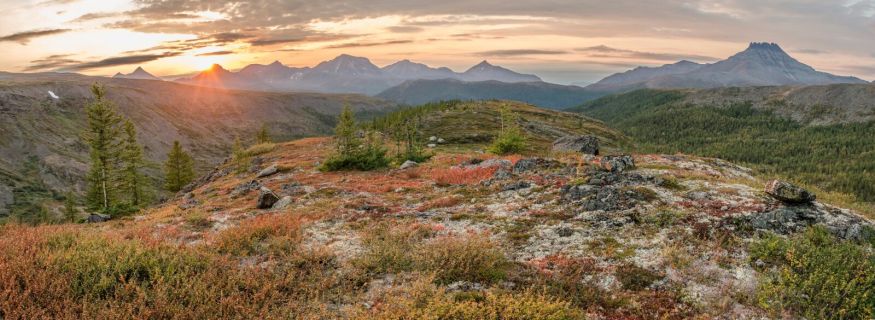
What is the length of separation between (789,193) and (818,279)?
299 inches

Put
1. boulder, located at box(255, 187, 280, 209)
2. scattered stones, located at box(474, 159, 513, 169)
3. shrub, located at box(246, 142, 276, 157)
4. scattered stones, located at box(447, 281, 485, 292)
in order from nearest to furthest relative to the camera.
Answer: scattered stones, located at box(447, 281, 485, 292) < boulder, located at box(255, 187, 280, 209) < scattered stones, located at box(474, 159, 513, 169) < shrub, located at box(246, 142, 276, 157)

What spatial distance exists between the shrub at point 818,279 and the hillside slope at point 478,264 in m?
0.05

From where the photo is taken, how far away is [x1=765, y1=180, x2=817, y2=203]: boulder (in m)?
15.3

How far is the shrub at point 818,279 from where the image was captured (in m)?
9.13

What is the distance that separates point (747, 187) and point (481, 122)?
13073cm

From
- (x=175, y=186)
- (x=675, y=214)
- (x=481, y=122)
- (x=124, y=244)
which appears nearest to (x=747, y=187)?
(x=675, y=214)

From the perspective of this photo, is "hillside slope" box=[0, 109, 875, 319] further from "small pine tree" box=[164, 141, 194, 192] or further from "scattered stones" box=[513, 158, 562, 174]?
"small pine tree" box=[164, 141, 194, 192]

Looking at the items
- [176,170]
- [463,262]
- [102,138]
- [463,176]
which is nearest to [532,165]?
[463,176]

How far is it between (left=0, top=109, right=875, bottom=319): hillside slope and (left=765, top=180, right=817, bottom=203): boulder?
338 millimetres

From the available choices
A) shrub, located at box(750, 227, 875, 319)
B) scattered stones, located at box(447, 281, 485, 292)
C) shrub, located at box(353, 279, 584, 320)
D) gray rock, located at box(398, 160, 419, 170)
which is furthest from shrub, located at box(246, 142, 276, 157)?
shrub, located at box(750, 227, 875, 319)

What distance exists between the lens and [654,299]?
33.4 ft

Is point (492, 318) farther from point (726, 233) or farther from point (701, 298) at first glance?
point (726, 233)

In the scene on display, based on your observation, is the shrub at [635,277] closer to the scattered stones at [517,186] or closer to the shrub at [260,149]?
the scattered stones at [517,186]

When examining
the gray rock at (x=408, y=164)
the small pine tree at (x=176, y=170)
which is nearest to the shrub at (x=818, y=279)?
the gray rock at (x=408, y=164)
